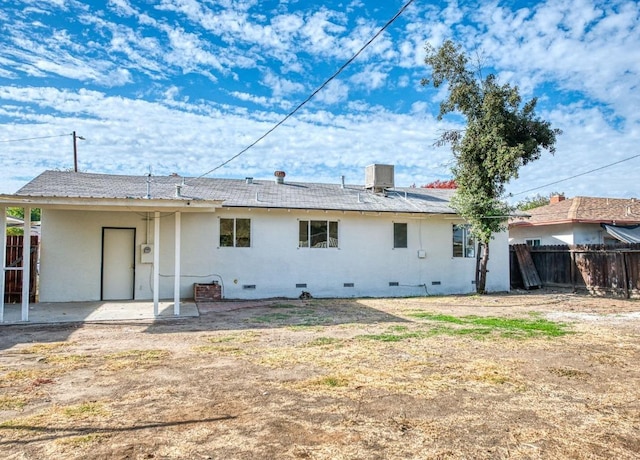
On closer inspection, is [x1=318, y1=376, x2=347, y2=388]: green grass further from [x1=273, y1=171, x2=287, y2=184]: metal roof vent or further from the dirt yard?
[x1=273, y1=171, x2=287, y2=184]: metal roof vent

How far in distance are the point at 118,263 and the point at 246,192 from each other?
4750 millimetres

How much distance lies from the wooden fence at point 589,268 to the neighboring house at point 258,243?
1.72 metres

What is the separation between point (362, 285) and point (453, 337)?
7411mm

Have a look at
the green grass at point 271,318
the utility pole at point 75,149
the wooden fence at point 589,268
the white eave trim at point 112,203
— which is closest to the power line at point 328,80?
the white eave trim at point 112,203

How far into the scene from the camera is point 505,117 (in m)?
14.7

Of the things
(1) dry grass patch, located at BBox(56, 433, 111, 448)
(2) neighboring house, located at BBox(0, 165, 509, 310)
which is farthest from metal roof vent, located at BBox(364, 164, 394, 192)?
(1) dry grass patch, located at BBox(56, 433, 111, 448)

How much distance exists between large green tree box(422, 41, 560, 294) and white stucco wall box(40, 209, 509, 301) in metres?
1.62

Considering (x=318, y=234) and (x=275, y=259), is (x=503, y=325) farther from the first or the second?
(x=275, y=259)

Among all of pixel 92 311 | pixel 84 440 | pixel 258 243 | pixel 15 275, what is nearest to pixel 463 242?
pixel 258 243

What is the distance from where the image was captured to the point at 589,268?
15711 mm

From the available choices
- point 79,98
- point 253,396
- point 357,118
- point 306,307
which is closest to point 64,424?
point 253,396

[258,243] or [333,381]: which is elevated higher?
[258,243]

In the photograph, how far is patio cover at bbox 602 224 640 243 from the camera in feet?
57.0

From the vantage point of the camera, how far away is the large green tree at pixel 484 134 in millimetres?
14625
